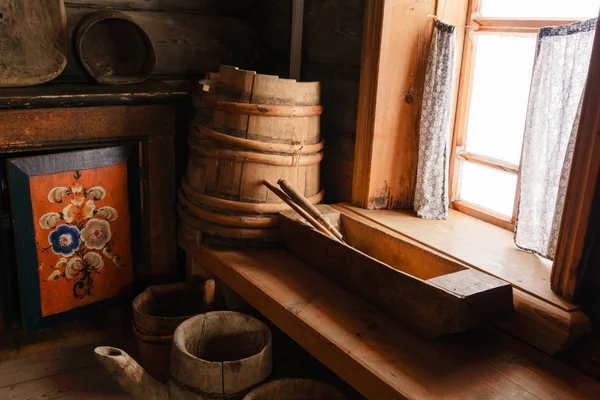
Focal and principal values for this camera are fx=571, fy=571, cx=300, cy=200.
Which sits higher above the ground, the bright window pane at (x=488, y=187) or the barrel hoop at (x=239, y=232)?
the bright window pane at (x=488, y=187)

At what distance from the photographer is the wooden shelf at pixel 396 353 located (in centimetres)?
137

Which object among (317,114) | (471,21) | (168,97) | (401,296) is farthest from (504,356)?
(168,97)

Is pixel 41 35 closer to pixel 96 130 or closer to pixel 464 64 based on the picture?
pixel 96 130

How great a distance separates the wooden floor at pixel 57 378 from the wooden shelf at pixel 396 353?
2.32 ft

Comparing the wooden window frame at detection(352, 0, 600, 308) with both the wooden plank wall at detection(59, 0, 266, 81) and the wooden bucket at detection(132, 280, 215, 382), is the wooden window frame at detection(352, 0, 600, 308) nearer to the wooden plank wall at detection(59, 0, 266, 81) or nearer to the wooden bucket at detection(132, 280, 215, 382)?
the wooden bucket at detection(132, 280, 215, 382)

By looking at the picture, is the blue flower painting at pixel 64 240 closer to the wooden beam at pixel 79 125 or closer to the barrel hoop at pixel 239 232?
the wooden beam at pixel 79 125

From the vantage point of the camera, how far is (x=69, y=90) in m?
2.22

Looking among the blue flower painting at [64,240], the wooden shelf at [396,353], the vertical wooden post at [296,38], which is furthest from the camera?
the vertical wooden post at [296,38]

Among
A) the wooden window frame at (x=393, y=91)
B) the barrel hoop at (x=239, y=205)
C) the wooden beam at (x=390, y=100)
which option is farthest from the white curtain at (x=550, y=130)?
the barrel hoop at (x=239, y=205)

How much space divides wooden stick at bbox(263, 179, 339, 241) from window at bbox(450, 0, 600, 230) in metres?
0.61

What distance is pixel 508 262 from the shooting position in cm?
176

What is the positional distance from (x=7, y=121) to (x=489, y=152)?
1755 mm

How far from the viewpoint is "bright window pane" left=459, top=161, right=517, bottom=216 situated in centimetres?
204

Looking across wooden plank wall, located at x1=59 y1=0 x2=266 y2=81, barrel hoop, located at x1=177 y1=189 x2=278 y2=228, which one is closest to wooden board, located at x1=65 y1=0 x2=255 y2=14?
wooden plank wall, located at x1=59 y1=0 x2=266 y2=81
